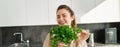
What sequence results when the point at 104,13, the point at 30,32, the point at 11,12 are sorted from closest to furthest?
the point at 11,12
the point at 104,13
the point at 30,32

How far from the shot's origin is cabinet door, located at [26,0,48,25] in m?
2.96

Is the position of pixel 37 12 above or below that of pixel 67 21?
above

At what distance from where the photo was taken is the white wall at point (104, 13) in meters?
3.03

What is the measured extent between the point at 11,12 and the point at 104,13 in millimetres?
1346

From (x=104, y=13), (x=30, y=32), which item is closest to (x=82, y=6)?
(x=104, y=13)

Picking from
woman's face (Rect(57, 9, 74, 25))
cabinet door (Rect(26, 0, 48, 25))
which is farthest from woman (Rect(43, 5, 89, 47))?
cabinet door (Rect(26, 0, 48, 25))

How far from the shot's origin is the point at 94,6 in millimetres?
3033

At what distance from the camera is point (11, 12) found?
295cm

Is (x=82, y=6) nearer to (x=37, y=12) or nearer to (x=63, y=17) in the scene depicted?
(x=37, y=12)

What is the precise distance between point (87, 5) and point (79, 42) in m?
2.02

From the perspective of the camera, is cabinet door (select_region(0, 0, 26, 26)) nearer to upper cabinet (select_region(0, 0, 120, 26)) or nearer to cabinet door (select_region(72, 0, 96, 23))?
upper cabinet (select_region(0, 0, 120, 26))

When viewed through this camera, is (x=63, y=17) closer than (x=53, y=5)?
Yes

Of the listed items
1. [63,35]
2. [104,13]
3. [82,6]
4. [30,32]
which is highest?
[82,6]

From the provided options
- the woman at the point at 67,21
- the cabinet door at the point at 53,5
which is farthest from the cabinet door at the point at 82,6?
the woman at the point at 67,21
